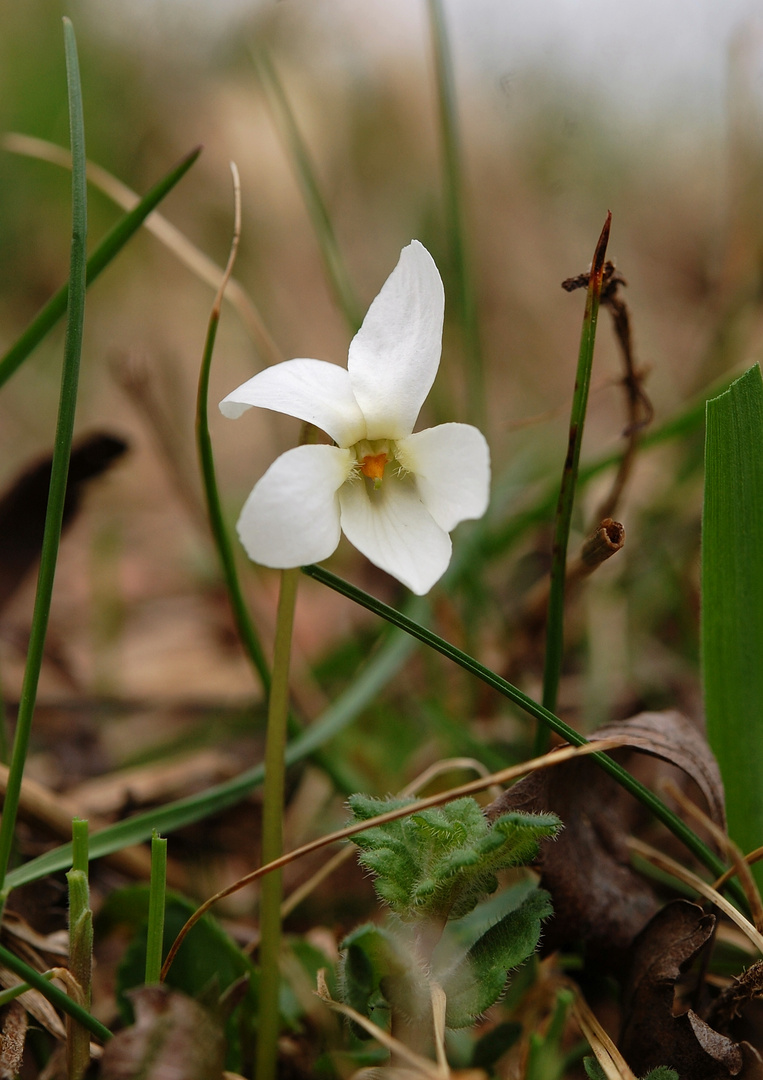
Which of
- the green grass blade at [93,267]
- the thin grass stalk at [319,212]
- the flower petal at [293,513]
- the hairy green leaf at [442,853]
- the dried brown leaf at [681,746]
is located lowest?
the hairy green leaf at [442,853]

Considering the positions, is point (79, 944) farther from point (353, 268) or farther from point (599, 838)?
point (353, 268)

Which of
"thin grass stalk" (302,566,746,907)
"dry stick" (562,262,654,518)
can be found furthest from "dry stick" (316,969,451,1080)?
"dry stick" (562,262,654,518)

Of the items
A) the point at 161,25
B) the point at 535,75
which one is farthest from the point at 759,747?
the point at 161,25

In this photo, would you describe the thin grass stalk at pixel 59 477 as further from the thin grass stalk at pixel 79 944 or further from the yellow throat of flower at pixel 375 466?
the yellow throat of flower at pixel 375 466

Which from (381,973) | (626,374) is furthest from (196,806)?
(626,374)

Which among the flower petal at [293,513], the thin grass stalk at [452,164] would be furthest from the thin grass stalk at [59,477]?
the thin grass stalk at [452,164]

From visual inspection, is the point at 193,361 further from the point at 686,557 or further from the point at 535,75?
the point at 686,557
